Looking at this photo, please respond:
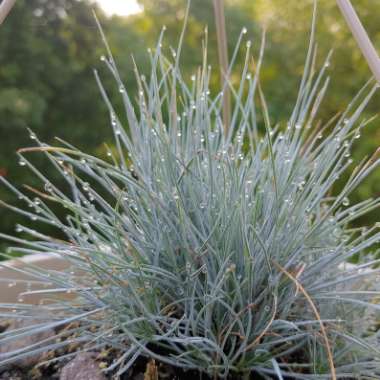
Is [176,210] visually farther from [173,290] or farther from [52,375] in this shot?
[52,375]

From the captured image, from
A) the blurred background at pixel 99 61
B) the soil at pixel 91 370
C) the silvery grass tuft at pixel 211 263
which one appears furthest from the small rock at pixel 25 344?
the blurred background at pixel 99 61

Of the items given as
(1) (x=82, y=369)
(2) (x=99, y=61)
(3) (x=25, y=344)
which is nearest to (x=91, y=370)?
(1) (x=82, y=369)

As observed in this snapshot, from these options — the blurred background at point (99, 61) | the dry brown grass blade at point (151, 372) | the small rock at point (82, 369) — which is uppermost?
the blurred background at point (99, 61)

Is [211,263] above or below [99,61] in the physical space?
below

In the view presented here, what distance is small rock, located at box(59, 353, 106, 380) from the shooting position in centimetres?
74

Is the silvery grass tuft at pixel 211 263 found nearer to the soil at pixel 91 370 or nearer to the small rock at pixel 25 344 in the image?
the soil at pixel 91 370

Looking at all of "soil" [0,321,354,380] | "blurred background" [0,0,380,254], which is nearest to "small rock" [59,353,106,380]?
"soil" [0,321,354,380]

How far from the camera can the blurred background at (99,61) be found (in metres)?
2.23

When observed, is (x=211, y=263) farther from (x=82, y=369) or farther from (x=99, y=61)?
(x=99, y=61)

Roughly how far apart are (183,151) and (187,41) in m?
2.13

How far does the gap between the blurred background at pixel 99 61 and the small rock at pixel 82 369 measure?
1.47m

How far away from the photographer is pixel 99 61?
94.0 inches

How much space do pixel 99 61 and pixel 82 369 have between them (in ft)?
5.99

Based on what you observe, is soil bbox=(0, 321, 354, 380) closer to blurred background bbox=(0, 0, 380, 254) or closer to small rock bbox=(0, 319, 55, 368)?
small rock bbox=(0, 319, 55, 368)
